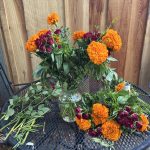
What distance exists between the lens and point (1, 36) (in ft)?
5.76

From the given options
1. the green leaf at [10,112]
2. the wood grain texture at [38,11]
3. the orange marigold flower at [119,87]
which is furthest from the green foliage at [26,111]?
the wood grain texture at [38,11]

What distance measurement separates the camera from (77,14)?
167cm

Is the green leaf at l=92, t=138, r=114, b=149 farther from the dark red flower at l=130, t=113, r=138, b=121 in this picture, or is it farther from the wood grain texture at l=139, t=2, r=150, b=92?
the wood grain texture at l=139, t=2, r=150, b=92

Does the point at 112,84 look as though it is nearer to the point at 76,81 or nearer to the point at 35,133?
the point at 76,81

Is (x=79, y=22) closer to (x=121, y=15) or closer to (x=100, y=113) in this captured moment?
(x=121, y=15)

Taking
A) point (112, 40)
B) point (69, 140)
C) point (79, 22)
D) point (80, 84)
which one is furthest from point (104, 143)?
point (79, 22)

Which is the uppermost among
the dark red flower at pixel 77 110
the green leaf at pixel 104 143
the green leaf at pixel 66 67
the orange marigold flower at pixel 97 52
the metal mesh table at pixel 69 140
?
the orange marigold flower at pixel 97 52

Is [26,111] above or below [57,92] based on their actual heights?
below

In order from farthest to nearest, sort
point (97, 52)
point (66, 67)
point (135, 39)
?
point (135, 39) < point (66, 67) < point (97, 52)

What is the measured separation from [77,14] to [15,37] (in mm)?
457

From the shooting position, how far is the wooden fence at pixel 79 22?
1.63 meters

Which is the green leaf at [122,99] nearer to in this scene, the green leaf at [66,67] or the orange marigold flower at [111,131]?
the orange marigold flower at [111,131]

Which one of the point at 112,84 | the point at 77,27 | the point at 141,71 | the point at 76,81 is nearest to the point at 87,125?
the point at 76,81

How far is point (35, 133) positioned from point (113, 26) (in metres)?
0.93
